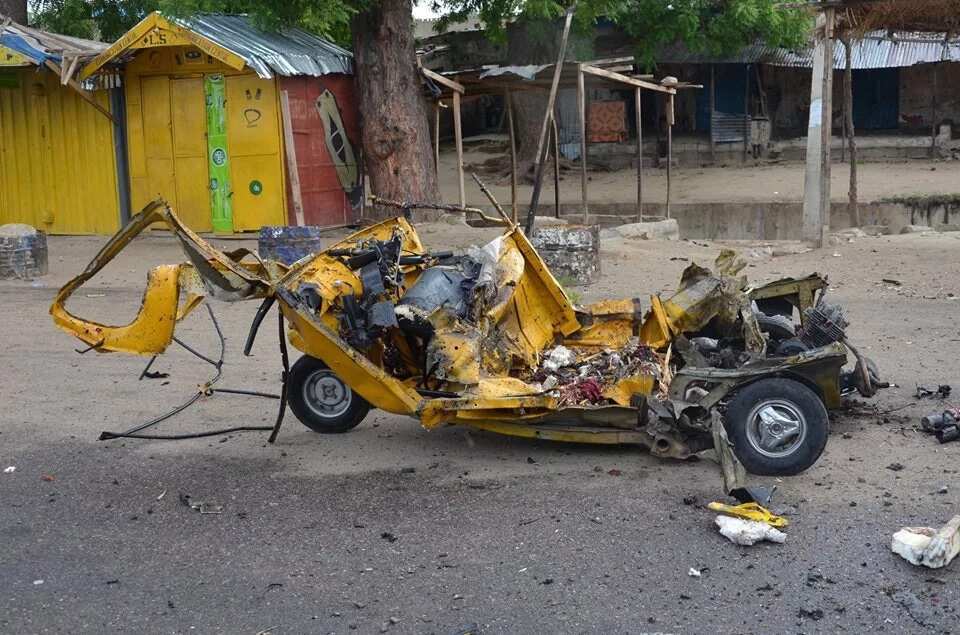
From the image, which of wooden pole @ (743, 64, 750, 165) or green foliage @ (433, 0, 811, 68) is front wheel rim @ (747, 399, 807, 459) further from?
wooden pole @ (743, 64, 750, 165)

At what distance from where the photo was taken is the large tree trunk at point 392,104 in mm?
17172

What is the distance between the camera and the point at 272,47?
17.4 metres

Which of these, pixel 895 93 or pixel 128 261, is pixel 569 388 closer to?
pixel 128 261

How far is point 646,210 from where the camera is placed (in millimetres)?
23078

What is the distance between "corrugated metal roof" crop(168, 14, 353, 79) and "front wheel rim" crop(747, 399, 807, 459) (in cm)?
1191

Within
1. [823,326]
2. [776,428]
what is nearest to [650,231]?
[823,326]

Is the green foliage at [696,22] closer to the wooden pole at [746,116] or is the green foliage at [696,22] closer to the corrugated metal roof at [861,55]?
the corrugated metal roof at [861,55]

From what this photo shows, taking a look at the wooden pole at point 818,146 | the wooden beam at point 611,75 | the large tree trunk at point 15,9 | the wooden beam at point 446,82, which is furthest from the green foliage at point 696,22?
the large tree trunk at point 15,9

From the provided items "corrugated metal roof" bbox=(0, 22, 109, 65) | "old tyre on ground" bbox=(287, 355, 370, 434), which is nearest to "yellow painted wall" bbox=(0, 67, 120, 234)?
"corrugated metal roof" bbox=(0, 22, 109, 65)

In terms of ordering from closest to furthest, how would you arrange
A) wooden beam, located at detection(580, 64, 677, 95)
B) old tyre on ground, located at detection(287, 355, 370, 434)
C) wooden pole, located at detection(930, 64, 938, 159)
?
1. old tyre on ground, located at detection(287, 355, 370, 434)
2. wooden beam, located at detection(580, 64, 677, 95)
3. wooden pole, located at detection(930, 64, 938, 159)

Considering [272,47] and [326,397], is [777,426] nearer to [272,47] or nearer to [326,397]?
[326,397]

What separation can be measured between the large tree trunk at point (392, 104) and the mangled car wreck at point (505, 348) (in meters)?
10.2

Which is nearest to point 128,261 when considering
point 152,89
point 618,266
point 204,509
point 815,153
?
point 152,89

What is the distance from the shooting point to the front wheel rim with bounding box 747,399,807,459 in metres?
5.92
